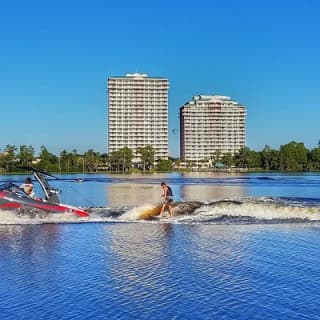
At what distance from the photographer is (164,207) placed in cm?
3123

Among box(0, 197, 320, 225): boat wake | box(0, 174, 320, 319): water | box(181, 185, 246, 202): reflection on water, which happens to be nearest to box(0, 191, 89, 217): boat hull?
box(0, 197, 320, 225): boat wake

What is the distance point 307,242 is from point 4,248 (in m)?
10.6

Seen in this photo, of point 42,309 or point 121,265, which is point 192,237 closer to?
point 121,265

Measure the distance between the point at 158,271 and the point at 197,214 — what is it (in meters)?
17.4

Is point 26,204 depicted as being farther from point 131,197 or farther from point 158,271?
point 131,197

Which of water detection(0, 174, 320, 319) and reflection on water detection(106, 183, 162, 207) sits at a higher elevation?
reflection on water detection(106, 183, 162, 207)

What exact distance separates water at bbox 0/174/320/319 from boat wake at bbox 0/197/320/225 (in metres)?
1.28

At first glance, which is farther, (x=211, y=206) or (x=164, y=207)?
(x=211, y=206)

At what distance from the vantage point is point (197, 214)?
1264 inches

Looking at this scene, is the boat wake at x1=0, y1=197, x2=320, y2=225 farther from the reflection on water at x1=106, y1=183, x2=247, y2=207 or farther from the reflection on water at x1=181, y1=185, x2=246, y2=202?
the reflection on water at x1=181, y1=185, x2=246, y2=202

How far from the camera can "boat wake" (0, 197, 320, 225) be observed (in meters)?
28.4

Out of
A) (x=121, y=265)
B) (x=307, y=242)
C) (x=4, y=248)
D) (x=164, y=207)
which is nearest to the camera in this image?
(x=121, y=265)

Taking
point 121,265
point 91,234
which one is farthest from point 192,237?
point 121,265

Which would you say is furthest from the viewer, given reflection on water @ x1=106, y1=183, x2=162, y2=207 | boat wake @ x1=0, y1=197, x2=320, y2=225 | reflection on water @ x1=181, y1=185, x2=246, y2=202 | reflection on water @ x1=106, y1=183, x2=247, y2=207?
reflection on water @ x1=181, y1=185, x2=246, y2=202
